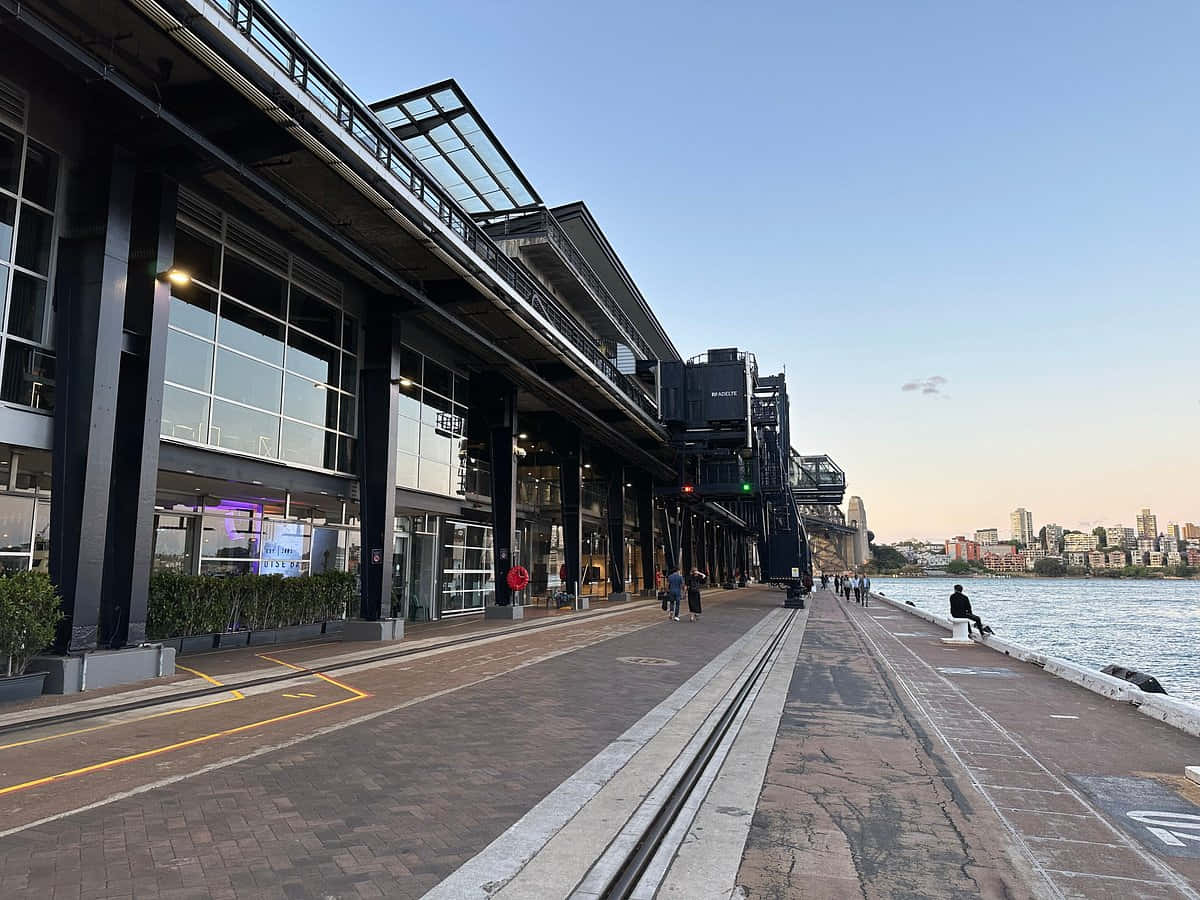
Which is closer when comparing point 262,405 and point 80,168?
point 80,168

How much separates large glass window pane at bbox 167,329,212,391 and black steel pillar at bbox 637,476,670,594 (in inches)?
1311

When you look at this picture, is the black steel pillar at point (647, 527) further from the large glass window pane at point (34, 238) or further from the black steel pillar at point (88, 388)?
the large glass window pane at point (34, 238)

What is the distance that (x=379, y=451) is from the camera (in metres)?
18.7

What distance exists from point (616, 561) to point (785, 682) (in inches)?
1107

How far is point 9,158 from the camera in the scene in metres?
11.9

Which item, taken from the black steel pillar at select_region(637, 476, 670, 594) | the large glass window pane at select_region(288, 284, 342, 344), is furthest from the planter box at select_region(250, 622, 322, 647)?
the black steel pillar at select_region(637, 476, 670, 594)

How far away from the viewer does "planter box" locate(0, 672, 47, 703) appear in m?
9.56

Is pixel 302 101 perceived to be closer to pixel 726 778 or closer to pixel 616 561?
pixel 726 778

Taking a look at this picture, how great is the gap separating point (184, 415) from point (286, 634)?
5849mm

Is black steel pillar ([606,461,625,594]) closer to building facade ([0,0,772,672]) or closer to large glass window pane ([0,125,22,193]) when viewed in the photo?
building facade ([0,0,772,672])

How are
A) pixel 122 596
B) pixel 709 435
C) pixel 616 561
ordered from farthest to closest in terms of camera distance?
pixel 616 561 < pixel 709 435 < pixel 122 596

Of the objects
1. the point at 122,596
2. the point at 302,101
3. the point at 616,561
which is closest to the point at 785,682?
the point at 122,596

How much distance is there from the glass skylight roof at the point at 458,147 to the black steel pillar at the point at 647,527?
23.0m

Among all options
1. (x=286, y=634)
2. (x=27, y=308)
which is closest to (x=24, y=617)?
(x=27, y=308)
